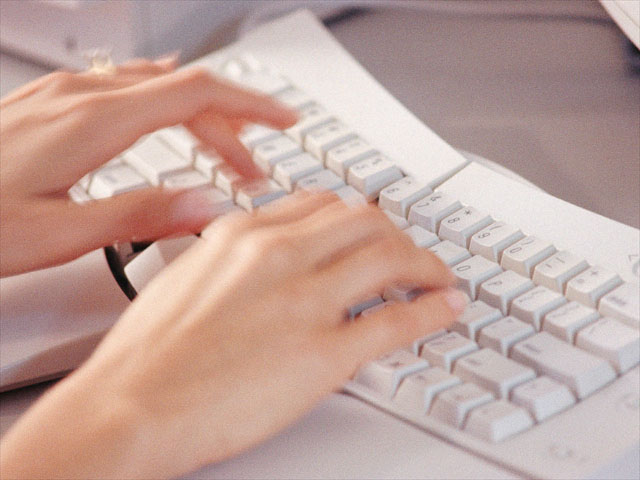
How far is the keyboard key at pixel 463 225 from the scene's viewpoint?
18.6 inches

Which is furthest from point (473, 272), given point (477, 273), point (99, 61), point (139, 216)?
point (99, 61)

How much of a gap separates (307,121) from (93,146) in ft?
0.49

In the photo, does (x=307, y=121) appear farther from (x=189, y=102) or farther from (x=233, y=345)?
(x=233, y=345)

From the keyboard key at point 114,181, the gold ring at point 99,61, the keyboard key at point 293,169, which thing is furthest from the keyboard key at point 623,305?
the gold ring at point 99,61

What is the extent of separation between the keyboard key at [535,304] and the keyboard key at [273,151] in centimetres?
21

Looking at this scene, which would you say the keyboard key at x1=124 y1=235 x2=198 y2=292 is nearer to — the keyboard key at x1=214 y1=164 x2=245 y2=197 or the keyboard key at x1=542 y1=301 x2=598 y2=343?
the keyboard key at x1=214 y1=164 x2=245 y2=197

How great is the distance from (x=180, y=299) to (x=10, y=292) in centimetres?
15

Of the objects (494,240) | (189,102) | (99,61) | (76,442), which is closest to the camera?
(76,442)

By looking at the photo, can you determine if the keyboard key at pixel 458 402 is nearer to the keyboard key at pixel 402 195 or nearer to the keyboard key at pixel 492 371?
the keyboard key at pixel 492 371

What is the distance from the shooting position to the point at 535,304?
419 millimetres

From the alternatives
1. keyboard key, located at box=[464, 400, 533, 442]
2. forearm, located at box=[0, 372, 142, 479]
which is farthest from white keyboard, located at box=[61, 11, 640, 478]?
forearm, located at box=[0, 372, 142, 479]

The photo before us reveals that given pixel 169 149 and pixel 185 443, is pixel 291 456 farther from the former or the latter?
pixel 169 149

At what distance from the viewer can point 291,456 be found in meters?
0.39

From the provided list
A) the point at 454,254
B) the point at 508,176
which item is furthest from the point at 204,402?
the point at 508,176
